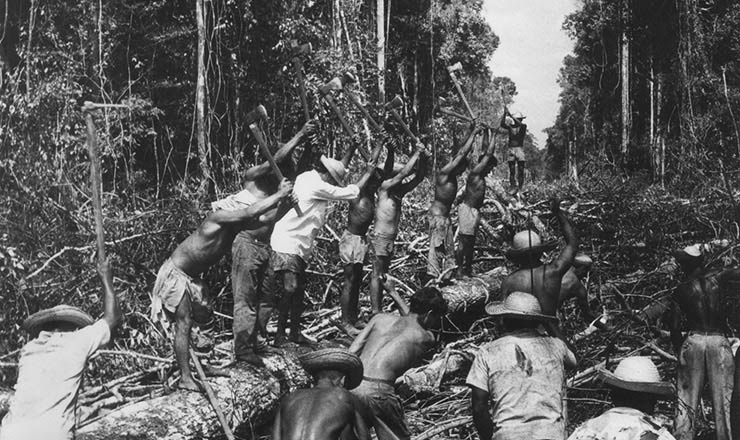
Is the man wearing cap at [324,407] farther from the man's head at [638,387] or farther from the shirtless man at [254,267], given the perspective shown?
the shirtless man at [254,267]

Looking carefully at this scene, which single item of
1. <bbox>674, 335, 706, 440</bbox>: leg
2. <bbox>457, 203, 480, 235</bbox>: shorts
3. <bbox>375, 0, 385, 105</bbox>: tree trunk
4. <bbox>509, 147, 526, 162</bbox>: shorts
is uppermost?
<bbox>375, 0, 385, 105</bbox>: tree trunk

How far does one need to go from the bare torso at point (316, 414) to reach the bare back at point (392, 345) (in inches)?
35.9

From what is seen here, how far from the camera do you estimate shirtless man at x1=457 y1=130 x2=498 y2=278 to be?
8.91m

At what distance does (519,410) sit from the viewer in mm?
3629

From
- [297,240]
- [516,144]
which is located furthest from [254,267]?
[516,144]

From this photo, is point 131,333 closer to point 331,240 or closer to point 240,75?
point 331,240

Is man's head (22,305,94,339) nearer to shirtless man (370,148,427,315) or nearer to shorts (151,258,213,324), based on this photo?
shorts (151,258,213,324)

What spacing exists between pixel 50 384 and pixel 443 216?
5.92m

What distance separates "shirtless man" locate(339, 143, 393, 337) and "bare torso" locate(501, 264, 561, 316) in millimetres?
2144

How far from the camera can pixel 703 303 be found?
5.47 m

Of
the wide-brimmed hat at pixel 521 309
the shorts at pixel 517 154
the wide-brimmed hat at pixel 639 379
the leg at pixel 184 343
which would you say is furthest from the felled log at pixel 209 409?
the shorts at pixel 517 154

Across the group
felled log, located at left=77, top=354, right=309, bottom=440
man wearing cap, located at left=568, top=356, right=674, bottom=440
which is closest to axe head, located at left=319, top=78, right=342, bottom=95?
felled log, located at left=77, top=354, right=309, bottom=440

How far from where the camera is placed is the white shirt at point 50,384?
362cm

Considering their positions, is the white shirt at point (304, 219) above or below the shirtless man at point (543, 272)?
above
